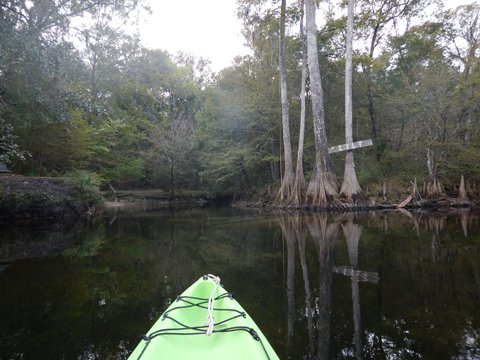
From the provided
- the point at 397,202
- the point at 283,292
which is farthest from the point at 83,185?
the point at 397,202

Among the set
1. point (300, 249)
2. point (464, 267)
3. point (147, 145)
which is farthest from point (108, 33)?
point (147, 145)

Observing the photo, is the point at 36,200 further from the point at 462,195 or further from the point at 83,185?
the point at 462,195

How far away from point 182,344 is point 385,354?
123cm

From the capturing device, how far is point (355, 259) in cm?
440

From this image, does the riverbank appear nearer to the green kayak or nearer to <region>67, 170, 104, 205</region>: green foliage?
<region>67, 170, 104, 205</region>: green foliage

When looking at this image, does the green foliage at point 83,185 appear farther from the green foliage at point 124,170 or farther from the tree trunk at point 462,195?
the tree trunk at point 462,195

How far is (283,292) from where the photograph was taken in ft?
10.5

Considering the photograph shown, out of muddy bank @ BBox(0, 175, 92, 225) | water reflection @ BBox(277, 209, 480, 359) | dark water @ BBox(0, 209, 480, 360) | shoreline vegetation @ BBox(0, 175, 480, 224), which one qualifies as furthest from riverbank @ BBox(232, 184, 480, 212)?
muddy bank @ BBox(0, 175, 92, 225)

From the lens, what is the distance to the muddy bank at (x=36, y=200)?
927 cm

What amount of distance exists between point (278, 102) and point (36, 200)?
12.3 metres

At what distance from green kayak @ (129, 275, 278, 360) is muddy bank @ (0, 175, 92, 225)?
913 cm

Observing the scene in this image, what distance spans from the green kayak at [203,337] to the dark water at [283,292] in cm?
38

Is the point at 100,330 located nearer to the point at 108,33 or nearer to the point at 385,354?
the point at 385,354

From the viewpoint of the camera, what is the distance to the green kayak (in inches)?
62.1
